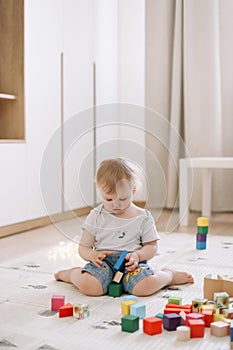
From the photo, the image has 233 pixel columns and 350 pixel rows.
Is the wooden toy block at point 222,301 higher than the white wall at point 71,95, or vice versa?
the white wall at point 71,95

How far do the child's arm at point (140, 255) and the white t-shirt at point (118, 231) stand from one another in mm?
21

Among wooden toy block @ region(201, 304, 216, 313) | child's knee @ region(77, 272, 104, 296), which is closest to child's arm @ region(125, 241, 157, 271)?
child's knee @ region(77, 272, 104, 296)

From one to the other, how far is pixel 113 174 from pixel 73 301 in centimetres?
41

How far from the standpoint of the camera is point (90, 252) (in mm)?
1813

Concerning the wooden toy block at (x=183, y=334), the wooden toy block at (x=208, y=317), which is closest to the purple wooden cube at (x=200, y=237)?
the wooden toy block at (x=208, y=317)

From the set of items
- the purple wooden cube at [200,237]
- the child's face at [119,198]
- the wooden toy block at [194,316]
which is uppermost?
the child's face at [119,198]

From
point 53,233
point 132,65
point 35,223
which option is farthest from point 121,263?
point 132,65

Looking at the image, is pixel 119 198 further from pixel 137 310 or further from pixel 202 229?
pixel 202 229

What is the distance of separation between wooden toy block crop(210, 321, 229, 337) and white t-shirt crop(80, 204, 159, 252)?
1.66ft

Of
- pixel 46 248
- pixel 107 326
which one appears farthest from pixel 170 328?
pixel 46 248

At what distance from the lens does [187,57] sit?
12.0 feet

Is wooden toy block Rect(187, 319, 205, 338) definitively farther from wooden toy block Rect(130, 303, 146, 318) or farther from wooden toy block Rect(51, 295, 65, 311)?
wooden toy block Rect(51, 295, 65, 311)

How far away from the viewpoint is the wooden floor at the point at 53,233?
2.50 meters

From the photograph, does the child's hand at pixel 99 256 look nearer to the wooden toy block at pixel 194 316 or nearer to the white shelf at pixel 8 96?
the wooden toy block at pixel 194 316
